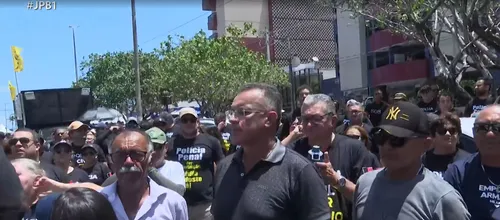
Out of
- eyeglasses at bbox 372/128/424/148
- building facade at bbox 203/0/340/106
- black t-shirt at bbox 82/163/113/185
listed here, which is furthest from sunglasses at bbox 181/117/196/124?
building facade at bbox 203/0/340/106

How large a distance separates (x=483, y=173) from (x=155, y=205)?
1997 millimetres

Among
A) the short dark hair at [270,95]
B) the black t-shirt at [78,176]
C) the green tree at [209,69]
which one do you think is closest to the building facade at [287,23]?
the green tree at [209,69]

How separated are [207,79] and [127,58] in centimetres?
1779

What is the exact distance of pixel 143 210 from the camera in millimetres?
4078

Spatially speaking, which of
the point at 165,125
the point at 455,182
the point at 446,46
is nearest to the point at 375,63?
the point at 446,46

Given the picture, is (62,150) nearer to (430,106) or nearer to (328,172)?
(328,172)

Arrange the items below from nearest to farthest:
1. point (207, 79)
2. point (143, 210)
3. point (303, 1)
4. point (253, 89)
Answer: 1. point (253, 89)
2. point (143, 210)
3. point (207, 79)
4. point (303, 1)

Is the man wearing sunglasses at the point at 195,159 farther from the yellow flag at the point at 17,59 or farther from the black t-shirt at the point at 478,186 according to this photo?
the yellow flag at the point at 17,59

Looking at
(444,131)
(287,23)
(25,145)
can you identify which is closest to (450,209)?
(444,131)

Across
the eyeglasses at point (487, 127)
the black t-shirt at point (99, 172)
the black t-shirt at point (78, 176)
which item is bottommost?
the black t-shirt at point (99, 172)

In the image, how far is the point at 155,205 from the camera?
4.12m

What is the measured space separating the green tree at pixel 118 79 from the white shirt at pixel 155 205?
159 feet

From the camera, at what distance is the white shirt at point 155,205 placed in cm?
405

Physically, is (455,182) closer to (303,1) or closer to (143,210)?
(143,210)
